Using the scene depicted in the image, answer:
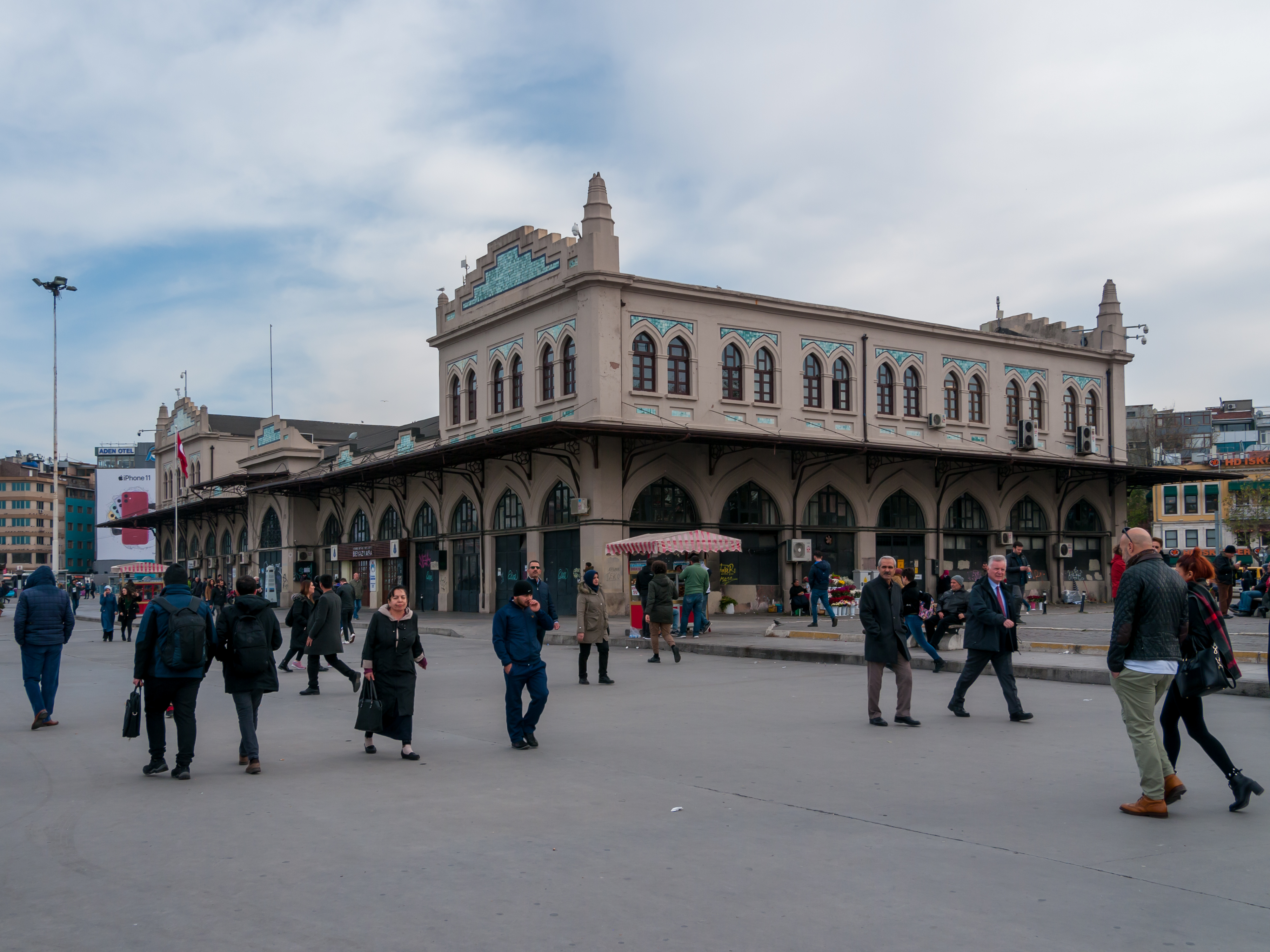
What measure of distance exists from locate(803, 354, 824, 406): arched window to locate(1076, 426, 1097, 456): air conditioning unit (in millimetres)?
11918

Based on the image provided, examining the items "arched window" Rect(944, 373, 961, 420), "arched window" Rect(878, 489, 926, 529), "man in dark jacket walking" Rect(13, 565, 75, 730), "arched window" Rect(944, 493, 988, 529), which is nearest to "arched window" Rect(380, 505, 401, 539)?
"arched window" Rect(878, 489, 926, 529)

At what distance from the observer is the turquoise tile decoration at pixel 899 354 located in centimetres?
3816

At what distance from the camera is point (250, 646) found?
31.0ft

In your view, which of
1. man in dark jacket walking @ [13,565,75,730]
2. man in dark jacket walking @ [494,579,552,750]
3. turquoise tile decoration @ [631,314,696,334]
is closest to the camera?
man in dark jacket walking @ [494,579,552,750]

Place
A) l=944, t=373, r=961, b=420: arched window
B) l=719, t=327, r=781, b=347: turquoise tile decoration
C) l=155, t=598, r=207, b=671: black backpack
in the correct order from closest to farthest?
1. l=155, t=598, r=207, b=671: black backpack
2. l=719, t=327, r=781, b=347: turquoise tile decoration
3. l=944, t=373, r=961, b=420: arched window

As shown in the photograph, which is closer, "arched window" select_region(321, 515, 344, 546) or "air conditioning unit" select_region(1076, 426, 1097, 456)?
"air conditioning unit" select_region(1076, 426, 1097, 456)

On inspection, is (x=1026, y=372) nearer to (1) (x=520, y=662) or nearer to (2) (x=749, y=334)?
(2) (x=749, y=334)

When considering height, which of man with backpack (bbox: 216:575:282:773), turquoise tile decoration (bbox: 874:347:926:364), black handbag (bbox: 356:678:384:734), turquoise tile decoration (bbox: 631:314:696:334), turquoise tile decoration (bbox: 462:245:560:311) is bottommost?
black handbag (bbox: 356:678:384:734)

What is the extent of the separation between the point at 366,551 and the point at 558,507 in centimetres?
1283

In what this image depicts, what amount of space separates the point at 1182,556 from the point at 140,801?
25.9 feet

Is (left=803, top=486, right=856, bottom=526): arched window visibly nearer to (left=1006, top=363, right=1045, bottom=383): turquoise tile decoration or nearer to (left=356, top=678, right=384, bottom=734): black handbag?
(left=1006, top=363, right=1045, bottom=383): turquoise tile decoration

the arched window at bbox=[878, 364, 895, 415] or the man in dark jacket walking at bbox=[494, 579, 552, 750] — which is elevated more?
the arched window at bbox=[878, 364, 895, 415]

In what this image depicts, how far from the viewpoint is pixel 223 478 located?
177 ft

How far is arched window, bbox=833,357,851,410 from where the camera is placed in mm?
37188
